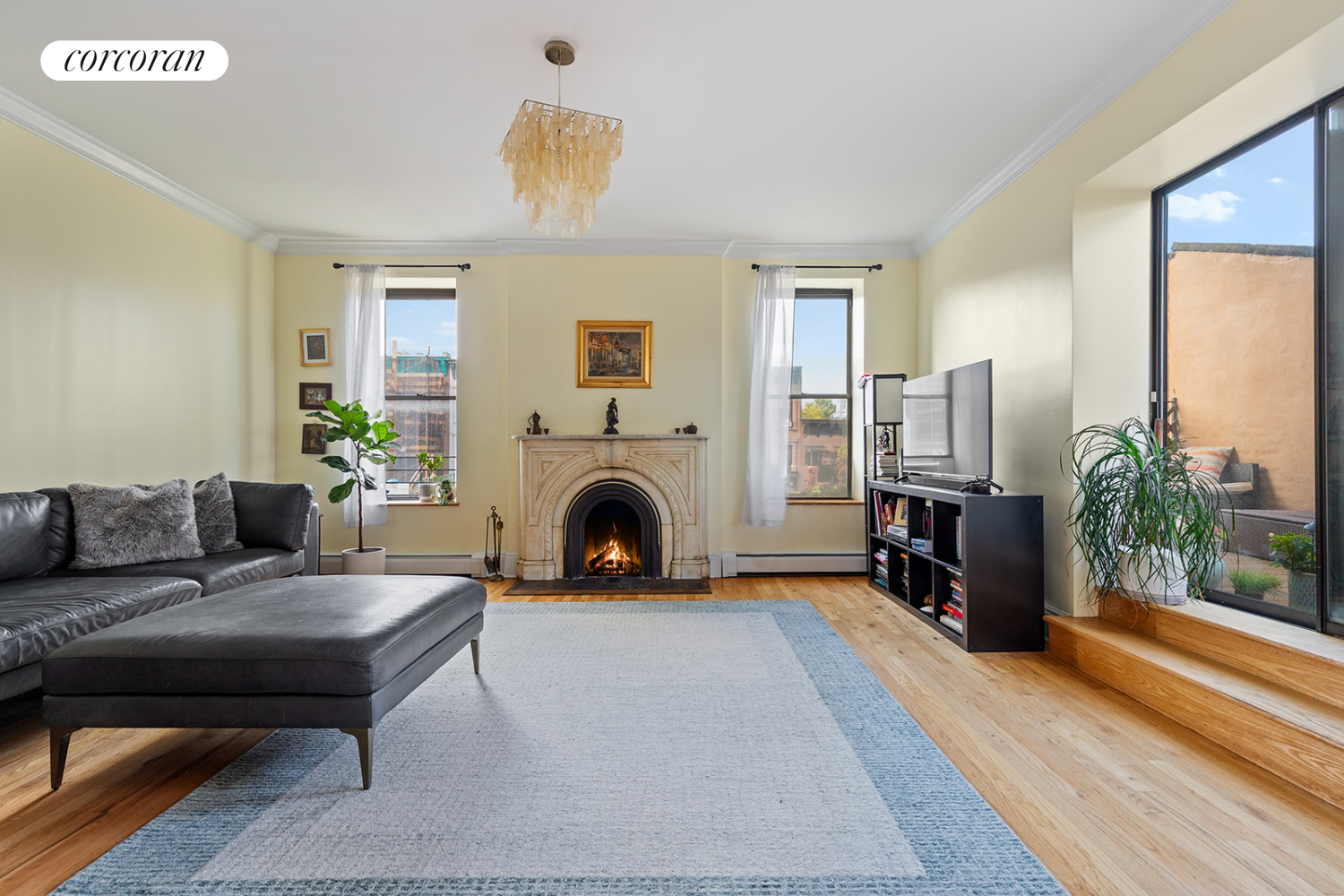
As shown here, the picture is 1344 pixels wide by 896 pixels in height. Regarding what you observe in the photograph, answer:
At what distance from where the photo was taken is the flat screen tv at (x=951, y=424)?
12.0 feet

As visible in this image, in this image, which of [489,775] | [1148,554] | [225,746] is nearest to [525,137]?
[489,775]

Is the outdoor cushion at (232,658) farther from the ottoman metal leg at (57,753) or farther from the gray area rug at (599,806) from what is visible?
the gray area rug at (599,806)

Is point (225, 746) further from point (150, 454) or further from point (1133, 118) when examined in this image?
point (1133, 118)

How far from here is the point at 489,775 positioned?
207cm

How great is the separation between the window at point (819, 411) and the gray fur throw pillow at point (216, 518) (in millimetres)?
3979

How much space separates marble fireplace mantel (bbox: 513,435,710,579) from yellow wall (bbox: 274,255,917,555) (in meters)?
0.19

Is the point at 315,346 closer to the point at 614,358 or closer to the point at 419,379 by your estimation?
the point at 419,379

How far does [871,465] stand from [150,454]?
496cm

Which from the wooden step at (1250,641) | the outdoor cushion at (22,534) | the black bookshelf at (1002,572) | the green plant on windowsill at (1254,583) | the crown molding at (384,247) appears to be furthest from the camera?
the crown molding at (384,247)

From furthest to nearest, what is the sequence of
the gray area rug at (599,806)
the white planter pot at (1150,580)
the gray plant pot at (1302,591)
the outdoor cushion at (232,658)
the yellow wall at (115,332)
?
1. the yellow wall at (115,332)
2. the white planter pot at (1150,580)
3. the gray plant pot at (1302,591)
4. the outdoor cushion at (232,658)
5. the gray area rug at (599,806)

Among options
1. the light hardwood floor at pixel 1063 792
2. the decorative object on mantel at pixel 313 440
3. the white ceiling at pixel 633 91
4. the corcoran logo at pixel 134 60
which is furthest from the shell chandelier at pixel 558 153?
the decorative object on mantel at pixel 313 440

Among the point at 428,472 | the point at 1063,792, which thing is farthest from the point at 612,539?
the point at 1063,792

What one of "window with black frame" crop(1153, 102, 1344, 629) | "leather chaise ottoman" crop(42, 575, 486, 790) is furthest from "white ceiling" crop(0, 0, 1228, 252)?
"leather chaise ottoman" crop(42, 575, 486, 790)

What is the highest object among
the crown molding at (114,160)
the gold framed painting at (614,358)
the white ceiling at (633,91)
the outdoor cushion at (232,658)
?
the white ceiling at (633,91)
